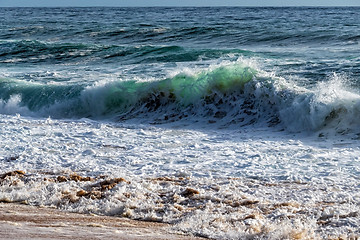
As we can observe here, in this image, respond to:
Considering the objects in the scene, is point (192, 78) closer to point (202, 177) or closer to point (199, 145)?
point (199, 145)

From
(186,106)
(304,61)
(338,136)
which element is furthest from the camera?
(304,61)

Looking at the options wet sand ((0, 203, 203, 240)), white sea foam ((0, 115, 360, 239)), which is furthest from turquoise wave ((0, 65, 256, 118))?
wet sand ((0, 203, 203, 240))

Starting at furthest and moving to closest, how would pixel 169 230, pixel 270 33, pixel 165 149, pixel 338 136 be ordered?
pixel 270 33 → pixel 338 136 → pixel 165 149 → pixel 169 230

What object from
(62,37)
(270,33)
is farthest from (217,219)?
(62,37)

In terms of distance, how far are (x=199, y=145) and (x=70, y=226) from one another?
3.75 m

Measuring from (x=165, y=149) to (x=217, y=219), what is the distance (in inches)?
121

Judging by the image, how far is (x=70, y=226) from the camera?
13.7 ft

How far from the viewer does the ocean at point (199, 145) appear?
4734mm

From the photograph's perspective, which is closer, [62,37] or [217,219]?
[217,219]

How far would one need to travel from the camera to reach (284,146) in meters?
7.59

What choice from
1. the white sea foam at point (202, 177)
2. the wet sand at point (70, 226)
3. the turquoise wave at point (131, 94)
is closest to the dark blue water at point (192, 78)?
the turquoise wave at point (131, 94)

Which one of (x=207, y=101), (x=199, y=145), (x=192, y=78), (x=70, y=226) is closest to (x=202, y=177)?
(x=199, y=145)

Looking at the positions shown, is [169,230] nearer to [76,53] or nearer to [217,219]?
[217,219]

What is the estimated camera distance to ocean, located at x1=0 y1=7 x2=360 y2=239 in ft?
15.5
